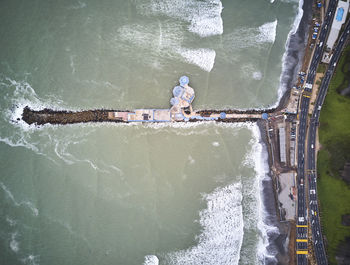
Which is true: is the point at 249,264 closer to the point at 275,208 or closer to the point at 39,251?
the point at 275,208

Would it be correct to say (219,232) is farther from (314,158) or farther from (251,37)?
(251,37)

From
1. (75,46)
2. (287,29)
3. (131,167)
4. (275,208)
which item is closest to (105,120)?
(131,167)

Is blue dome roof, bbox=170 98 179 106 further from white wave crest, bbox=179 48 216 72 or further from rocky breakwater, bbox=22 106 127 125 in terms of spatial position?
rocky breakwater, bbox=22 106 127 125

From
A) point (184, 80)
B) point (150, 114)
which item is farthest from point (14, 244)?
point (184, 80)

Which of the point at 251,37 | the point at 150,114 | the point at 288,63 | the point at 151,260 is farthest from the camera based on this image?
the point at 288,63

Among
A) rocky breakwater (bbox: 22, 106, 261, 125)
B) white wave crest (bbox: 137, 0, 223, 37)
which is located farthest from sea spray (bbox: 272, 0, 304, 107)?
white wave crest (bbox: 137, 0, 223, 37)

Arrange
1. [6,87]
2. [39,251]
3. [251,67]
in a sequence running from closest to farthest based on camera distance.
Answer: [39,251]
[6,87]
[251,67]
